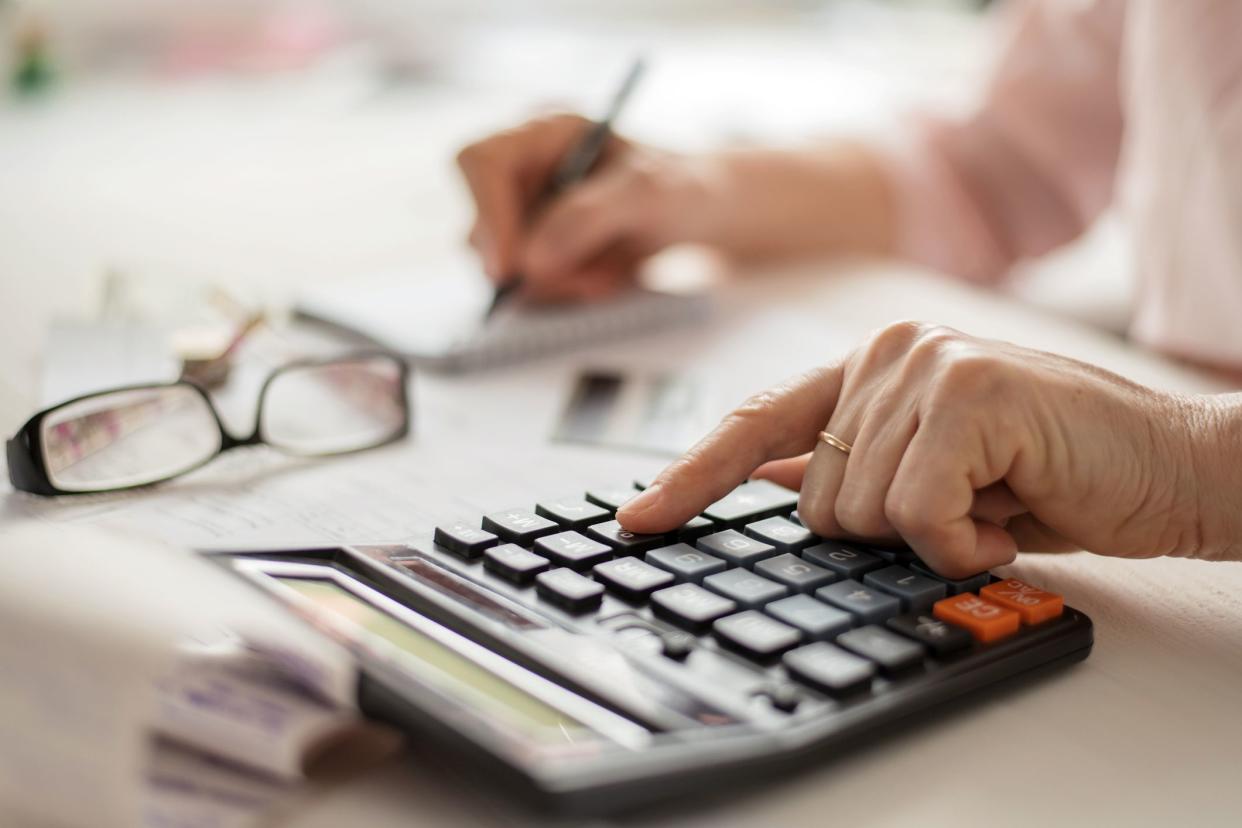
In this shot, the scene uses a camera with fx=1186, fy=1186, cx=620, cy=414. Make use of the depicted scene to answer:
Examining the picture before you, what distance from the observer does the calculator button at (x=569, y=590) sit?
0.40 metres

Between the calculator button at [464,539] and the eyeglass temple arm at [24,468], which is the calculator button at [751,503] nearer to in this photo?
the calculator button at [464,539]

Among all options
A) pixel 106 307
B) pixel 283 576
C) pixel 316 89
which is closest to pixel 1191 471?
pixel 283 576

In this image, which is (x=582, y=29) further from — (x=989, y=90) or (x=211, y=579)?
(x=211, y=579)

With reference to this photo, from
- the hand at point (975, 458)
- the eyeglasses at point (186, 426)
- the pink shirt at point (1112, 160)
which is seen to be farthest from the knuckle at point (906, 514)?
the pink shirt at point (1112, 160)

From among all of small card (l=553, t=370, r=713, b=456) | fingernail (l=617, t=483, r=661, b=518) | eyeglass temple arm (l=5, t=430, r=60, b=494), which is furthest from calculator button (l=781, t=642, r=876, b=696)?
eyeglass temple arm (l=5, t=430, r=60, b=494)

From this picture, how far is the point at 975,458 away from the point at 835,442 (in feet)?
0.21

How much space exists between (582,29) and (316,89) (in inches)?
17.4

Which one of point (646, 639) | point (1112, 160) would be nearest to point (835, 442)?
point (646, 639)

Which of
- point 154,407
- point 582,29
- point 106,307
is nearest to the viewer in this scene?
point 154,407

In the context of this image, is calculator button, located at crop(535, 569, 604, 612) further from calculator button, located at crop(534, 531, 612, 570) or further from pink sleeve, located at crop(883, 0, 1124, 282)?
pink sleeve, located at crop(883, 0, 1124, 282)

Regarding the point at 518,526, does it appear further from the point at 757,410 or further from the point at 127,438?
the point at 127,438

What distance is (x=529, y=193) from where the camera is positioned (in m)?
0.87

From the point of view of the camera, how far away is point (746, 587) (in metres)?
0.41

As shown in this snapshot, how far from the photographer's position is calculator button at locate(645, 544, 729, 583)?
1.39 ft
